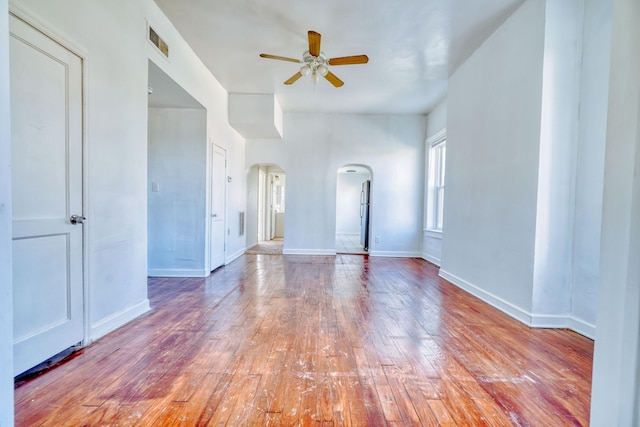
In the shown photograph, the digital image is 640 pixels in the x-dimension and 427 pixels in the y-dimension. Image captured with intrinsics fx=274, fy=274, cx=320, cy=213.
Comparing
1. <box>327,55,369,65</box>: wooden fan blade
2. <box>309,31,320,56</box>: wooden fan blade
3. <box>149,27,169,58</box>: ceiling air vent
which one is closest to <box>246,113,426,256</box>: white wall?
<box>327,55,369,65</box>: wooden fan blade

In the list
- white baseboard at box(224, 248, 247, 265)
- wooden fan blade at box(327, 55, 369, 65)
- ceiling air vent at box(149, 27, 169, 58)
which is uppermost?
wooden fan blade at box(327, 55, 369, 65)

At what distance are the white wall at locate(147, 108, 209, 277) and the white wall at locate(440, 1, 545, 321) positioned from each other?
334 centimetres

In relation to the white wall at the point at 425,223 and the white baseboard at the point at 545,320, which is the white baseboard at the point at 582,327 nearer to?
the white baseboard at the point at 545,320

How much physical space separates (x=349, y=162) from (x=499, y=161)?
3.18 m

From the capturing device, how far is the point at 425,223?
5.53m

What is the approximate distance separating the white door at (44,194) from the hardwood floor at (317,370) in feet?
0.86

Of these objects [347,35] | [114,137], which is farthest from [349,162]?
[114,137]

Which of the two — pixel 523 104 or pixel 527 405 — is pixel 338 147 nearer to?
pixel 523 104

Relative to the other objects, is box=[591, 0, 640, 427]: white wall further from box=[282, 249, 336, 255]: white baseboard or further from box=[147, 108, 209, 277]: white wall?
box=[282, 249, 336, 255]: white baseboard

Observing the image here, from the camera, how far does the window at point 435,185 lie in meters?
5.23

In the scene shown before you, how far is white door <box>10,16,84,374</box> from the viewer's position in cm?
145

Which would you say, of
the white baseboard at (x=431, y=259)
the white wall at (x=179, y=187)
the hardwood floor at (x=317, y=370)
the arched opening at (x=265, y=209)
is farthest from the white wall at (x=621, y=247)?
the arched opening at (x=265, y=209)

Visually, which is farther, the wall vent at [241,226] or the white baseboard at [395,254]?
the white baseboard at [395,254]

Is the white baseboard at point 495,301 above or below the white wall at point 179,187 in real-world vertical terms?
below
